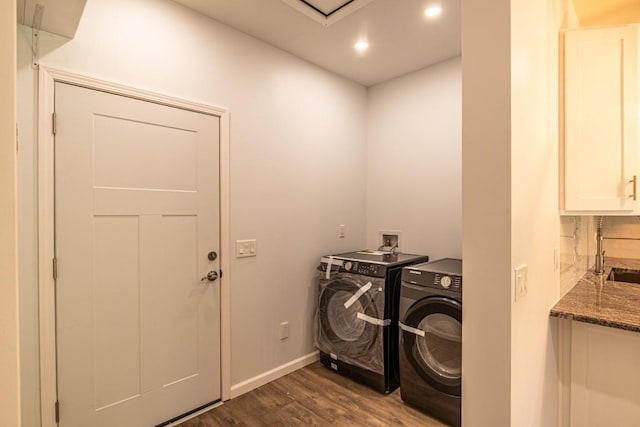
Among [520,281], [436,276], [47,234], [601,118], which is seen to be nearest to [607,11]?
[601,118]

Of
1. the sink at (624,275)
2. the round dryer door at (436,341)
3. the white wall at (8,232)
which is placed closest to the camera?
the white wall at (8,232)

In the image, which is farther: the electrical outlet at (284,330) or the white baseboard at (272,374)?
the electrical outlet at (284,330)

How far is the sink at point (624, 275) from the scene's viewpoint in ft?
7.29

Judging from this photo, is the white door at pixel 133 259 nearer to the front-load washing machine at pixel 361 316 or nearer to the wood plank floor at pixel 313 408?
the wood plank floor at pixel 313 408

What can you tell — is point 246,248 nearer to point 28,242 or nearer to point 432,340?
point 28,242

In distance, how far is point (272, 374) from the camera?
267 centimetres

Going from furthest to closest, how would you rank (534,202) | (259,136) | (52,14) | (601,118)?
(259,136) < (601,118) < (52,14) < (534,202)

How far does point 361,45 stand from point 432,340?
2294 mm

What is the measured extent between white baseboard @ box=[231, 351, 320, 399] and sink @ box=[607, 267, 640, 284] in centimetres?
234

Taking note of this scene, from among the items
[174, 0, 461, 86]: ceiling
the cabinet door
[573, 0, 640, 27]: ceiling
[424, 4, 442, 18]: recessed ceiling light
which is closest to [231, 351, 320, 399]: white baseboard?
the cabinet door

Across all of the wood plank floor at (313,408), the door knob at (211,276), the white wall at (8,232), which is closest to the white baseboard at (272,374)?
the wood plank floor at (313,408)

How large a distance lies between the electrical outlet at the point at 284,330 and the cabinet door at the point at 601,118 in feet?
7.03

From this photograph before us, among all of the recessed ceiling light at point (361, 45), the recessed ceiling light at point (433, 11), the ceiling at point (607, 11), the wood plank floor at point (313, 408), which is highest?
the ceiling at point (607, 11)

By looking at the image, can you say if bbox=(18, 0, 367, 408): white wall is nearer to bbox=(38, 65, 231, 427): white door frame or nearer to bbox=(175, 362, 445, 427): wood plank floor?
bbox=(38, 65, 231, 427): white door frame
